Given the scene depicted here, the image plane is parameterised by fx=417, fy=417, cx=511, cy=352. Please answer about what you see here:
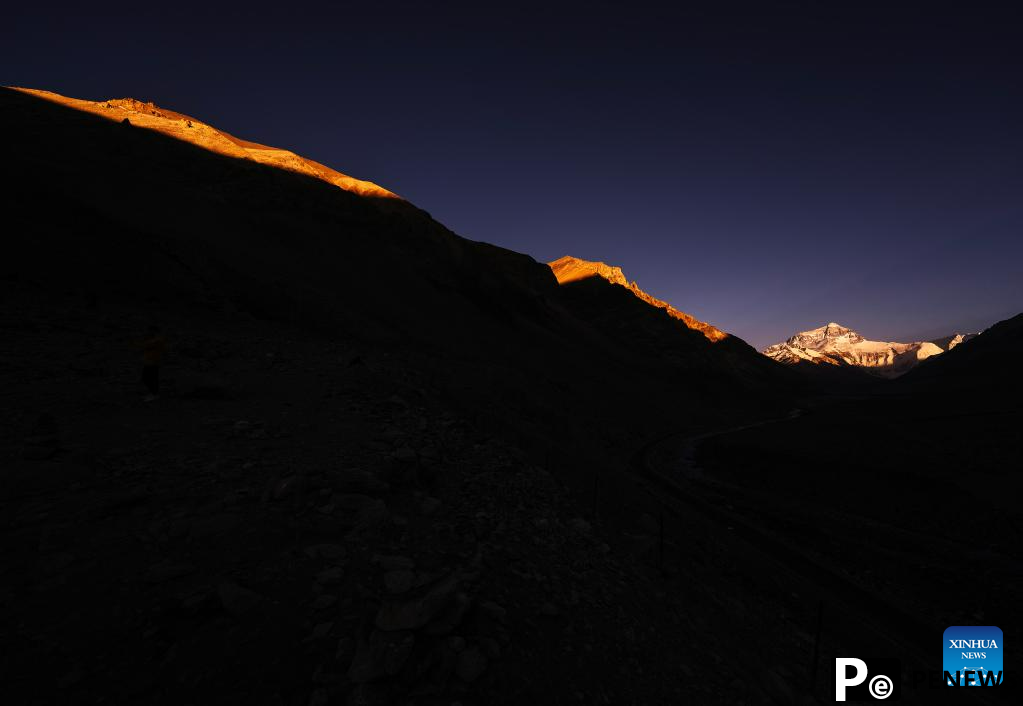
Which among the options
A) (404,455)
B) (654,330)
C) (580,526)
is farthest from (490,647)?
(654,330)

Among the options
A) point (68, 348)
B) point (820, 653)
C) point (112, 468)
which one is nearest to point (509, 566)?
point (112, 468)

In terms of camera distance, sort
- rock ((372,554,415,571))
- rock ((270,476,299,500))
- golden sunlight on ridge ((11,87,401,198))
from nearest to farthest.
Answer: rock ((372,554,415,571))
rock ((270,476,299,500))
golden sunlight on ridge ((11,87,401,198))

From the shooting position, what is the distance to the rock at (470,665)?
445cm

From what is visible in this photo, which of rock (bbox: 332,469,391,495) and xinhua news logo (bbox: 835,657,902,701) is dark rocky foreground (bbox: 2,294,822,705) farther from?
xinhua news logo (bbox: 835,657,902,701)

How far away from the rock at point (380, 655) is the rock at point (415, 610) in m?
0.09

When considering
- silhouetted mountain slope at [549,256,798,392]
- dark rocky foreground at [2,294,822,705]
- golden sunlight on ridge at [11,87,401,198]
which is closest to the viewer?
dark rocky foreground at [2,294,822,705]

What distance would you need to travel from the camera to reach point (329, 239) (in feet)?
169

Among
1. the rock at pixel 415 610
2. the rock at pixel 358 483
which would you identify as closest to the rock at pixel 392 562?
the rock at pixel 415 610

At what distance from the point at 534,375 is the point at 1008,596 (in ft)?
117

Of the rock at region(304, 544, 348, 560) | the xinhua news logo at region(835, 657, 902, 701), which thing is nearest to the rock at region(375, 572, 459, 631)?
the rock at region(304, 544, 348, 560)

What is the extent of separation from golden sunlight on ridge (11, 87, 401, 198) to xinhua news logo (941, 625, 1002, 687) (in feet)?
232

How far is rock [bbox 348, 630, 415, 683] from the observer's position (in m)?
4.08

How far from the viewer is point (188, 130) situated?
5344 cm

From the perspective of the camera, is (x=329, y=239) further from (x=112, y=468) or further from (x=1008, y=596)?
(x=1008, y=596)
